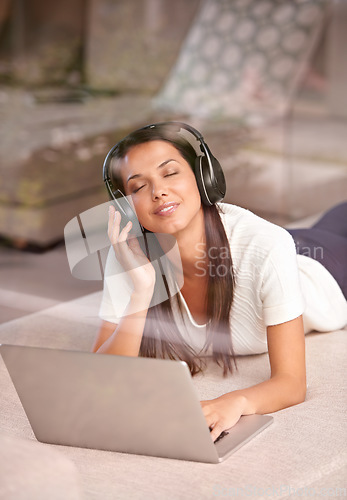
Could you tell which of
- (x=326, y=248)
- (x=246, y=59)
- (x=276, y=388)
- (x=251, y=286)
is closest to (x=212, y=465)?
(x=276, y=388)

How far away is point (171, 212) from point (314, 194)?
7.22 ft

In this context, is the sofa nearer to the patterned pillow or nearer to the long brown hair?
the long brown hair

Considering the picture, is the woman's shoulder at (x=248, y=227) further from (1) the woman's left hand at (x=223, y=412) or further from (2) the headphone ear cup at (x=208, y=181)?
(1) the woman's left hand at (x=223, y=412)

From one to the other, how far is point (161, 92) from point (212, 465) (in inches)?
111

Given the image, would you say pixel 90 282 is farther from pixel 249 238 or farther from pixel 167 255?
pixel 249 238

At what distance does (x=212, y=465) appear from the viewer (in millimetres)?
749

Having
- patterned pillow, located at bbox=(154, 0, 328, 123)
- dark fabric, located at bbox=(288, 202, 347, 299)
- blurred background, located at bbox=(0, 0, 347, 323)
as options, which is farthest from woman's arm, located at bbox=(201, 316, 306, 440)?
patterned pillow, located at bbox=(154, 0, 328, 123)

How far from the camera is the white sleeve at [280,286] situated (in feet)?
2.96

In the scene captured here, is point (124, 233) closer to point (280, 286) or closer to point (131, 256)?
point (131, 256)

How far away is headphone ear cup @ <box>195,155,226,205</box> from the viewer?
0.90 metres

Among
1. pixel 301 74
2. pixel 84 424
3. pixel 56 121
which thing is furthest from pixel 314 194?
pixel 84 424

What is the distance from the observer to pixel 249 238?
921 mm

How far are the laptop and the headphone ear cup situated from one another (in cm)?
28

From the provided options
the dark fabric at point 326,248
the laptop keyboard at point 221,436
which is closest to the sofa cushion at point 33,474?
the laptop keyboard at point 221,436
